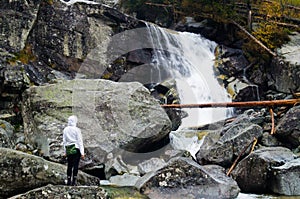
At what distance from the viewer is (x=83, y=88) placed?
418 inches

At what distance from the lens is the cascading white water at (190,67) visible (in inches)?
697

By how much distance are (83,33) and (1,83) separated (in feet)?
22.0

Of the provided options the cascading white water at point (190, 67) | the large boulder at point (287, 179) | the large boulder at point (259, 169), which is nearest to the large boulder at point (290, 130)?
the large boulder at point (259, 169)

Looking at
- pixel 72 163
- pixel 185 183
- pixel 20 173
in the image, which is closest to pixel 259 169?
pixel 185 183

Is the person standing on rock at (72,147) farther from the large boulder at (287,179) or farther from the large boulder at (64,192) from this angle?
the large boulder at (287,179)

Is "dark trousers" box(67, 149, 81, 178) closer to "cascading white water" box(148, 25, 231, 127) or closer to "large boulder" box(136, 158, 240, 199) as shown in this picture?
"large boulder" box(136, 158, 240, 199)

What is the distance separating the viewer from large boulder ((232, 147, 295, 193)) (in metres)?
7.41

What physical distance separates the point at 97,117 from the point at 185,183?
3956 mm

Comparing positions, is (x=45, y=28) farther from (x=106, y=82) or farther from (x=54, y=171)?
(x=54, y=171)

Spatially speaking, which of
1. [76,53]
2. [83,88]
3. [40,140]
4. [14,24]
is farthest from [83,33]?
[40,140]

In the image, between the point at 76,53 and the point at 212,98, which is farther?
the point at 212,98

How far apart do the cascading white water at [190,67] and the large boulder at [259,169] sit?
8.87 metres

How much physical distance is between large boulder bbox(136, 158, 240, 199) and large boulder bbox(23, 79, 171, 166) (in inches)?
97.9

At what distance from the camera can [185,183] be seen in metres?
6.97
